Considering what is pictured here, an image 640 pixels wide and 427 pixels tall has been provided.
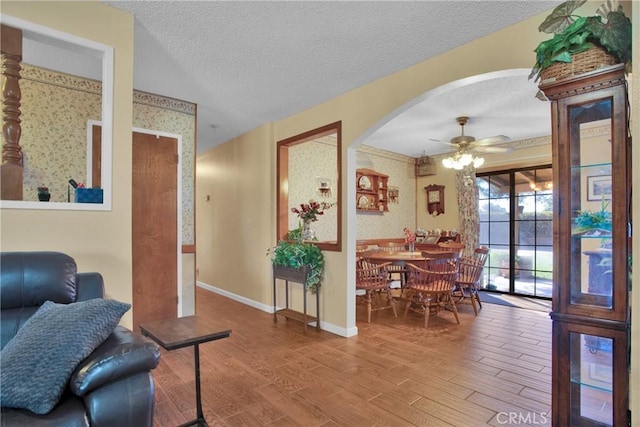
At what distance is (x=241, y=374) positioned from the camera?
8.84ft

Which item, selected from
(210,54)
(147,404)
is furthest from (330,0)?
(147,404)

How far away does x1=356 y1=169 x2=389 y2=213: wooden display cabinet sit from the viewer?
600 cm

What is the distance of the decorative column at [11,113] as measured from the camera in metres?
1.97

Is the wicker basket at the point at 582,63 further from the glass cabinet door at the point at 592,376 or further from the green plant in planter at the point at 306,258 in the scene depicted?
the green plant in planter at the point at 306,258

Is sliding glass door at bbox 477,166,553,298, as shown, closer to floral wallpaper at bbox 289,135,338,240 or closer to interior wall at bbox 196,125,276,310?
floral wallpaper at bbox 289,135,338,240

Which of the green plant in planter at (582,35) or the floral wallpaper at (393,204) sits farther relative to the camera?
the floral wallpaper at (393,204)

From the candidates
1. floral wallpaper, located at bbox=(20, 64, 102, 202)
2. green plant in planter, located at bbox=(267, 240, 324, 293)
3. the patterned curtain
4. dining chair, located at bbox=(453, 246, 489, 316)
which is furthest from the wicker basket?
the patterned curtain

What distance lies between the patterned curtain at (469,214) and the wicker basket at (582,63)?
4659 mm

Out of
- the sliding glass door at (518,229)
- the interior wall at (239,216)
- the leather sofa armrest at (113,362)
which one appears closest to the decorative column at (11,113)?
the leather sofa armrest at (113,362)

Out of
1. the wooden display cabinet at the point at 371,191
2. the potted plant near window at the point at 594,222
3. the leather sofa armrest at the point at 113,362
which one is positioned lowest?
the leather sofa armrest at the point at 113,362

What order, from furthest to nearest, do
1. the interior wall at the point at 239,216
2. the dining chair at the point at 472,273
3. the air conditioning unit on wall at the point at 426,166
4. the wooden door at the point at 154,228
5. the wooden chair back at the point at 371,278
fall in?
the air conditioning unit on wall at the point at 426,166, the interior wall at the point at 239,216, the dining chair at the point at 472,273, the wooden chair back at the point at 371,278, the wooden door at the point at 154,228

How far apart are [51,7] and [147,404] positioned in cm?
243

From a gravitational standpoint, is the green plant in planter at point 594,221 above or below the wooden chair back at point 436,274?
above

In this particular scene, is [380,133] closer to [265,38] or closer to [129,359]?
[265,38]
